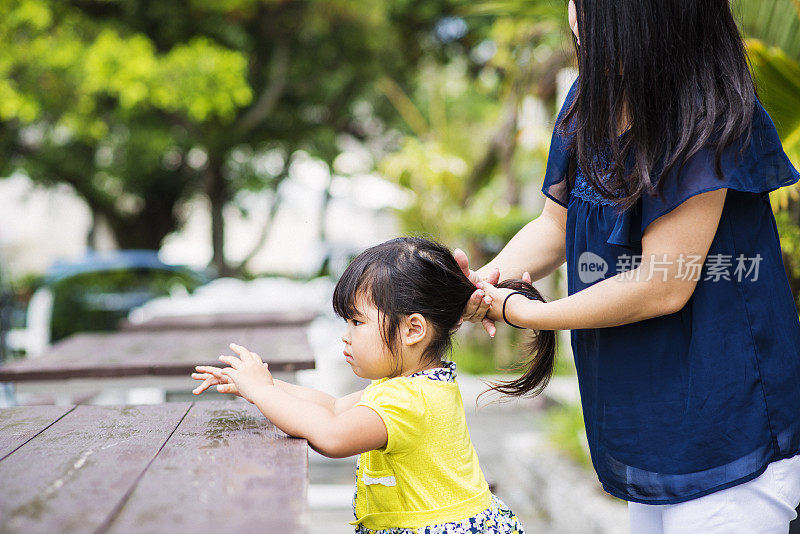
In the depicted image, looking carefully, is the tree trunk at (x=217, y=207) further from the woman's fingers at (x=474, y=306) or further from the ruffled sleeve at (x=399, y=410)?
the ruffled sleeve at (x=399, y=410)

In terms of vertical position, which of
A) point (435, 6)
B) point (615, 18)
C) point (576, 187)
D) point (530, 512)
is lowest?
point (530, 512)

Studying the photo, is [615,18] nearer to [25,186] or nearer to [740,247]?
[740,247]

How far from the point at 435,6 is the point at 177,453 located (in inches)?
374

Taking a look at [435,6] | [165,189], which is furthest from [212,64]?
[165,189]

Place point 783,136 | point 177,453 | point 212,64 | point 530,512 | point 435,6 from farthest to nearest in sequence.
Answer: point 435,6 < point 212,64 < point 530,512 < point 783,136 < point 177,453

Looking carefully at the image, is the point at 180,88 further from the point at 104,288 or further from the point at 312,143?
the point at 312,143

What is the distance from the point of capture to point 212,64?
24.2ft

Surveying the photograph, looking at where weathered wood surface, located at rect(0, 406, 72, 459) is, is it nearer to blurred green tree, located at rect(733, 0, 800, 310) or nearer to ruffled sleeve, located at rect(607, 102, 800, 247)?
ruffled sleeve, located at rect(607, 102, 800, 247)

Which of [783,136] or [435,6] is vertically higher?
[435,6]

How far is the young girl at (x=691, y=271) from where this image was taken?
134 cm

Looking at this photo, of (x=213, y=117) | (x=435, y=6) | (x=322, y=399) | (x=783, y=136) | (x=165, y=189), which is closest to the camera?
(x=322, y=399)

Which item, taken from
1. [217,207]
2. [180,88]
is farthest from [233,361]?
[217,207]

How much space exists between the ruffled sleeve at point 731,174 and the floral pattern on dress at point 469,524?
18.0 inches
